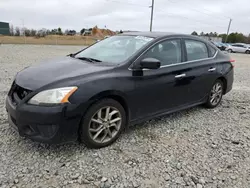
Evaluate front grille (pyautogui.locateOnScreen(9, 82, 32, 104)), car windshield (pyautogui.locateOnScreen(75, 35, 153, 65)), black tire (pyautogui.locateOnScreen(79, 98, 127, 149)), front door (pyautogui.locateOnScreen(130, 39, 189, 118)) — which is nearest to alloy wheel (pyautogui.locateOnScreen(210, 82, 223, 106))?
front door (pyautogui.locateOnScreen(130, 39, 189, 118))

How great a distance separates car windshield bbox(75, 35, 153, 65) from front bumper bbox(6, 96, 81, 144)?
1013 mm

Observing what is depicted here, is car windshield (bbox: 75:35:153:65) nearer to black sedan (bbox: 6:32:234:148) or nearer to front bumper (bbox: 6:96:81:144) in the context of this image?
black sedan (bbox: 6:32:234:148)

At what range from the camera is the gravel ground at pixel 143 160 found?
90.2 inches

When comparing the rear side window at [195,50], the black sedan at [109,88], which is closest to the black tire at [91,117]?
the black sedan at [109,88]

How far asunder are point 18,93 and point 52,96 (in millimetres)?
546

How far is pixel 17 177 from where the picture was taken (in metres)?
2.25

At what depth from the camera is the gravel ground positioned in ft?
7.52

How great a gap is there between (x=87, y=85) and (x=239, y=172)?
2022 mm

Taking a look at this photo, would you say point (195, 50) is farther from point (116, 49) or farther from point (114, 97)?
point (114, 97)

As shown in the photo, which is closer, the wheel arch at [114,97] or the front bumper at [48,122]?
the front bumper at [48,122]

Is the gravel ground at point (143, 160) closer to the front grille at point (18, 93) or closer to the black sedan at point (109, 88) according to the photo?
the black sedan at point (109, 88)

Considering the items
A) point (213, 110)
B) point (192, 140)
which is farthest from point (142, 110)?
point (213, 110)

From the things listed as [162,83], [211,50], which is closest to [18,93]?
[162,83]

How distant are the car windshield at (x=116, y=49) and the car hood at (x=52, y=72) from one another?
290 millimetres
